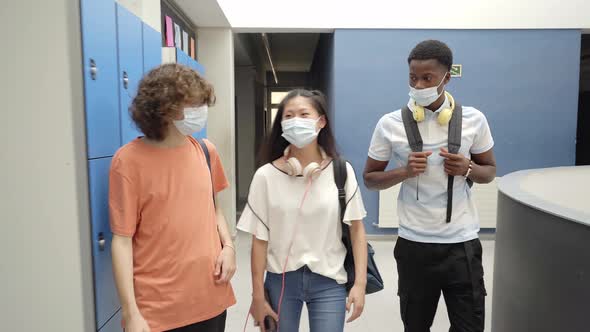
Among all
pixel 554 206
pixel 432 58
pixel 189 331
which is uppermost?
pixel 432 58

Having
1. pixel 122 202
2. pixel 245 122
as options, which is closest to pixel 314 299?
pixel 122 202

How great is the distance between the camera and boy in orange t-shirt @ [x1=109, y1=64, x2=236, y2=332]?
4.31 feet

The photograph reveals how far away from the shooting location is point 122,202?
1308 mm

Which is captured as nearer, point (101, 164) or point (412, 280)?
point (101, 164)

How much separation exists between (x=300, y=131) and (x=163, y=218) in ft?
1.87

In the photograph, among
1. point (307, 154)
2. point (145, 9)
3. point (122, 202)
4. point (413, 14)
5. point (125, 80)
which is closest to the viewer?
point (122, 202)

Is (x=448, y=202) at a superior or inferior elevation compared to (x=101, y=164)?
inferior

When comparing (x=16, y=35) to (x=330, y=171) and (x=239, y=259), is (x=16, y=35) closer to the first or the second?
(x=330, y=171)

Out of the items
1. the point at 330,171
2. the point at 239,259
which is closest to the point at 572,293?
the point at 330,171

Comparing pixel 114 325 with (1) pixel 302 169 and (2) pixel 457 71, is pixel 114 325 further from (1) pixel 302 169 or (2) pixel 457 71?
(2) pixel 457 71

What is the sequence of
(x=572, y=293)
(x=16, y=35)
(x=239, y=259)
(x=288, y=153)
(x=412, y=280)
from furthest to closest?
(x=239, y=259), (x=412, y=280), (x=288, y=153), (x=572, y=293), (x=16, y=35)

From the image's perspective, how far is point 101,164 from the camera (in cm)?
155

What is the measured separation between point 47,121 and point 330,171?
1003mm

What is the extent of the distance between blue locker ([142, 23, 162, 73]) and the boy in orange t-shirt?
2.62ft
